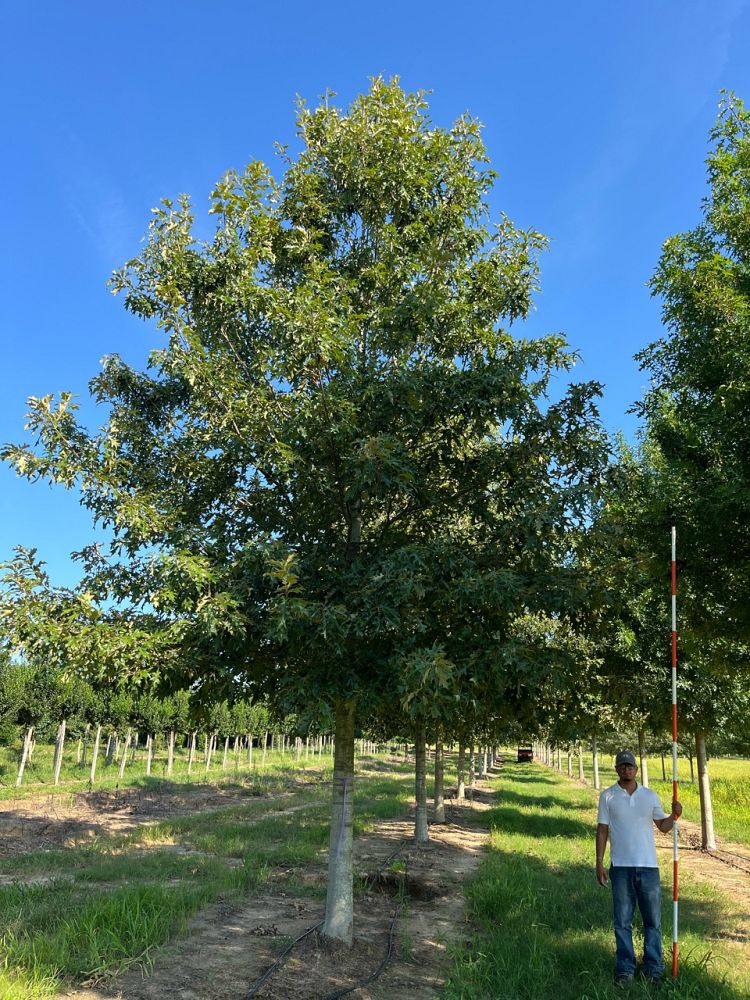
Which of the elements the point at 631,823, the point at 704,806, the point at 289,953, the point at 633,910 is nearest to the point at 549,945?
the point at 633,910

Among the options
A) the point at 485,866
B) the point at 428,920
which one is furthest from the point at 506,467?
the point at 485,866

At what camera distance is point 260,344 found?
8578 mm

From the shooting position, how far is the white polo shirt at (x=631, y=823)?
6.86 m

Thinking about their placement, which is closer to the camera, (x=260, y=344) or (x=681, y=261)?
(x=260, y=344)

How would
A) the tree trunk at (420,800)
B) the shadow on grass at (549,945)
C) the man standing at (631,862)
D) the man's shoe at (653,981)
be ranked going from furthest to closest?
the tree trunk at (420,800) < the man standing at (631,862) < the shadow on grass at (549,945) < the man's shoe at (653,981)

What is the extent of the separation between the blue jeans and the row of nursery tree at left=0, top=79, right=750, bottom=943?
71.7 inches

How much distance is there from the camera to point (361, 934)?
30.3ft

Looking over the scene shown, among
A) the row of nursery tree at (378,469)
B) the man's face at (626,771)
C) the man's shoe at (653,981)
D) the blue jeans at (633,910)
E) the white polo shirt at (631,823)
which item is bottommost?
the man's shoe at (653,981)

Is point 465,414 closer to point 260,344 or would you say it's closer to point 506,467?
point 506,467

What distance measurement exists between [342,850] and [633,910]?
336 centimetres

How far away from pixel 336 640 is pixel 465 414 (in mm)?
2984

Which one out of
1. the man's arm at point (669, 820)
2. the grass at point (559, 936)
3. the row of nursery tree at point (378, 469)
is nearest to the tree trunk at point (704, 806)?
the grass at point (559, 936)

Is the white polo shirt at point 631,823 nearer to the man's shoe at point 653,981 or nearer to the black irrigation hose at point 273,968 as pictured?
the man's shoe at point 653,981

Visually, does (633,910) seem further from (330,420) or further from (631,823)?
(330,420)
